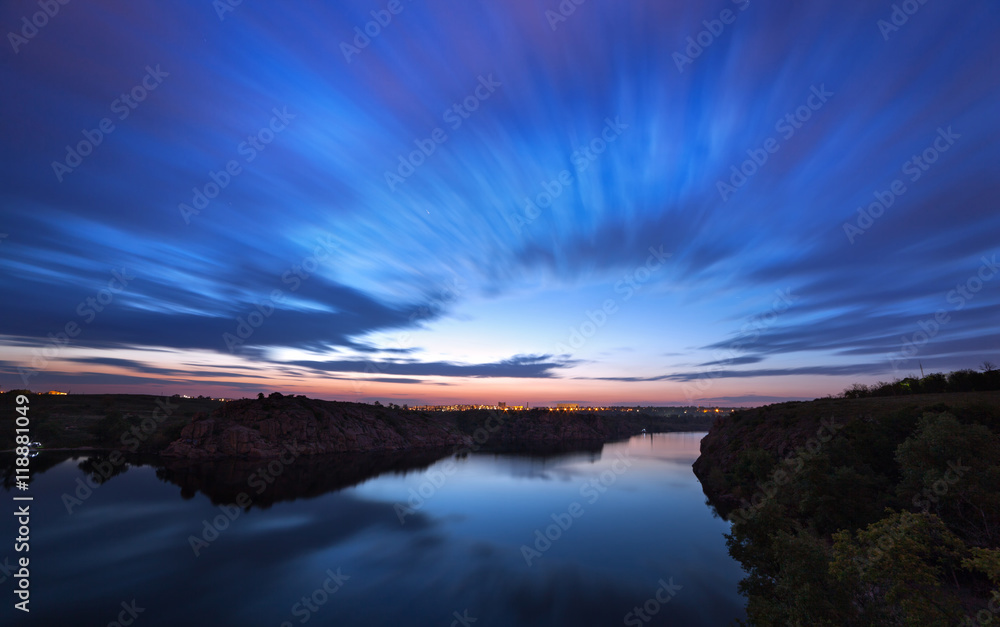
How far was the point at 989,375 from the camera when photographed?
78.2 meters

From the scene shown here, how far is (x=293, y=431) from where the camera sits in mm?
119188

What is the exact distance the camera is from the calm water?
31516 mm

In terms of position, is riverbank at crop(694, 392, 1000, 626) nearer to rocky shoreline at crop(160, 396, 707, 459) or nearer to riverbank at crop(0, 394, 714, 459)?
rocky shoreline at crop(160, 396, 707, 459)

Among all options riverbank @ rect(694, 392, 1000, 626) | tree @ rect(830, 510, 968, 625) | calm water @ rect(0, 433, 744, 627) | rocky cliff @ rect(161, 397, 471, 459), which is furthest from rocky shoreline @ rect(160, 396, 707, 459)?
tree @ rect(830, 510, 968, 625)

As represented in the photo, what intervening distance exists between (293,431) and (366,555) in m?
89.1

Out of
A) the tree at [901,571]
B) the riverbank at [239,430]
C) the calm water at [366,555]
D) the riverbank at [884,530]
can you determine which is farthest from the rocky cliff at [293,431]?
the tree at [901,571]

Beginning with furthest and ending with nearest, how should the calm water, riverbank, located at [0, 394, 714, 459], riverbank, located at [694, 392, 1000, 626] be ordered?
riverbank, located at [0, 394, 714, 459], the calm water, riverbank, located at [694, 392, 1000, 626]

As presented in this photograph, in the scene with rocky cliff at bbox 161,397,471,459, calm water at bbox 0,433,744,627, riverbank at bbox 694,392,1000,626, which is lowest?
calm water at bbox 0,433,744,627

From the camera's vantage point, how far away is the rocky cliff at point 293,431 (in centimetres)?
10619

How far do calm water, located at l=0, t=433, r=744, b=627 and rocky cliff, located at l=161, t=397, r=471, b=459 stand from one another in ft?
70.1

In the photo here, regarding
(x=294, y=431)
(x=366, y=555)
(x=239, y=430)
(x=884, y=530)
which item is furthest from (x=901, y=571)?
(x=294, y=431)

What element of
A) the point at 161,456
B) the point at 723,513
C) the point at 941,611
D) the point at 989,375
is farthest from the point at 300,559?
the point at 989,375

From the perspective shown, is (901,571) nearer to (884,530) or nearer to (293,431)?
(884,530)

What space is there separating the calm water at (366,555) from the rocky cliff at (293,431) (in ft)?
70.1
